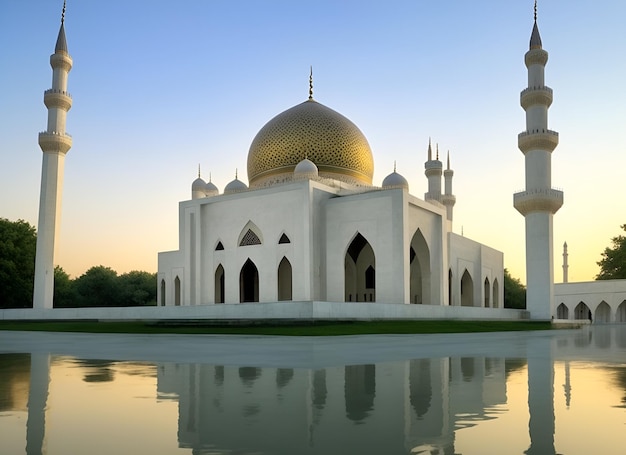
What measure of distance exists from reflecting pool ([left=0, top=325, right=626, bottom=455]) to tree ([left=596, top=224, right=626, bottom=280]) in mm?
36993

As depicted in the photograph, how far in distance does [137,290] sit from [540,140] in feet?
74.0

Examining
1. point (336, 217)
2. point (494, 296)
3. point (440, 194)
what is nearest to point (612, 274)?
point (494, 296)

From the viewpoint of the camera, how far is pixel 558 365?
482 cm

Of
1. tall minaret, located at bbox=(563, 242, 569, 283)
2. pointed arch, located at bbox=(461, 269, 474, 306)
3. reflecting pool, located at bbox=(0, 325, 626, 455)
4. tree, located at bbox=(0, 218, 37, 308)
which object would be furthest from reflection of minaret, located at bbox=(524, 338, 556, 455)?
tall minaret, located at bbox=(563, 242, 569, 283)

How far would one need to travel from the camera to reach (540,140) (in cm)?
2112

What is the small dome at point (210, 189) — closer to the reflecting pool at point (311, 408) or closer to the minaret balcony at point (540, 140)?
the minaret balcony at point (540, 140)

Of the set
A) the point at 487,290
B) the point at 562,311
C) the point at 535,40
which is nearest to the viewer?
the point at 535,40

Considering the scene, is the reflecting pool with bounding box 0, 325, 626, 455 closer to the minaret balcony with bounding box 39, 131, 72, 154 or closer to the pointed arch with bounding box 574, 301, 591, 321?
the minaret balcony with bounding box 39, 131, 72, 154

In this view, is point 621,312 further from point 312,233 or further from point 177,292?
point 177,292

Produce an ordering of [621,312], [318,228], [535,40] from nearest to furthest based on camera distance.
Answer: [318,228] → [535,40] → [621,312]

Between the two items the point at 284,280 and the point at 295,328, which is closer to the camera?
the point at 295,328

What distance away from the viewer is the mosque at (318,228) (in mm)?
18656

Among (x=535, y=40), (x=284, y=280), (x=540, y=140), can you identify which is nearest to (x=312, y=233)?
(x=284, y=280)

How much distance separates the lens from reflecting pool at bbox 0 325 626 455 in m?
1.93
